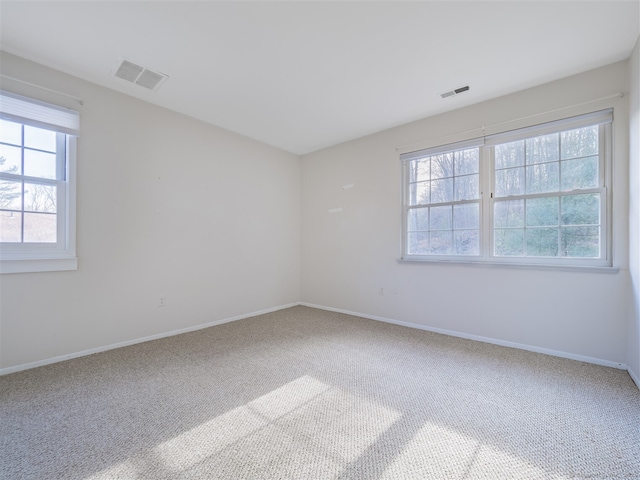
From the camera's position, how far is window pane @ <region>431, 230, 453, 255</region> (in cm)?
336

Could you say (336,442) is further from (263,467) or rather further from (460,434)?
(460,434)

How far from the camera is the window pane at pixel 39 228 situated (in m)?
2.38

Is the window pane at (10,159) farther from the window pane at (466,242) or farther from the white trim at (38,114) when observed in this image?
the window pane at (466,242)

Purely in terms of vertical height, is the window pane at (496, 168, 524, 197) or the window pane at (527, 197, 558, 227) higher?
the window pane at (496, 168, 524, 197)

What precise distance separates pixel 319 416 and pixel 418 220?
2.64 metres

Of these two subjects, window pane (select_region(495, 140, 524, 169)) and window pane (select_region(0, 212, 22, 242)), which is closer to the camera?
window pane (select_region(0, 212, 22, 242))

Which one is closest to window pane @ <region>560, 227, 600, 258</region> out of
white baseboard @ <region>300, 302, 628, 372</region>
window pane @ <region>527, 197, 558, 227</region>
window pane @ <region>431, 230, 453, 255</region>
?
window pane @ <region>527, 197, 558, 227</region>

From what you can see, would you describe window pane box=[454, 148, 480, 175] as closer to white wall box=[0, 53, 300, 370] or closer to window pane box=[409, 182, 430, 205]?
window pane box=[409, 182, 430, 205]

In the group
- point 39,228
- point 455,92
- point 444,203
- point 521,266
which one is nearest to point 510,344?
point 521,266

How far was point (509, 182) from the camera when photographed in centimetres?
295

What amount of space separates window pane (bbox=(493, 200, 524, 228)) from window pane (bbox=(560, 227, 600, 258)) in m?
0.36

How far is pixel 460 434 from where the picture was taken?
1549mm

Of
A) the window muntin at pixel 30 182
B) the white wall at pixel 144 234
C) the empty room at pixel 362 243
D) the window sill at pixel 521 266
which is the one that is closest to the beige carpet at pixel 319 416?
the empty room at pixel 362 243

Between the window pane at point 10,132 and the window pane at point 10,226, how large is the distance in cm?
60
